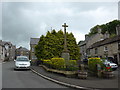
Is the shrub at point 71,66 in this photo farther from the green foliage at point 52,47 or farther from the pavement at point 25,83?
the green foliage at point 52,47

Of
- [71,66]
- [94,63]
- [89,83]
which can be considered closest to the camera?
[89,83]

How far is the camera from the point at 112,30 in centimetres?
5416

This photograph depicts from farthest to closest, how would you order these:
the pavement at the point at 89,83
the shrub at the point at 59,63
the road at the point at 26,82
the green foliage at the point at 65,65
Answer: the shrub at the point at 59,63 < the green foliage at the point at 65,65 < the road at the point at 26,82 < the pavement at the point at 89,83

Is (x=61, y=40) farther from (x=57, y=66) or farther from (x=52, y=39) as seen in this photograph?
(x=57, y=66)

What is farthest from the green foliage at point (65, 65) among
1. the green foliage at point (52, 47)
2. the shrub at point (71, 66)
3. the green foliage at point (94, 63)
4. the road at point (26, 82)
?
the green foliage at point (52, 47)

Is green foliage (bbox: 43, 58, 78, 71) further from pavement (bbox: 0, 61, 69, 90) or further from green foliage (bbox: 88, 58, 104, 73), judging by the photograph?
pavement (bbox: 0, 61, 69, 90)

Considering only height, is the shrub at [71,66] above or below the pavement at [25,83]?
above

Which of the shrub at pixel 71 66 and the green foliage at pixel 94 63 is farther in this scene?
the green foliage at pixel 94 63

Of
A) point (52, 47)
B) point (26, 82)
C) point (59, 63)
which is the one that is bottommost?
point (26, 82)

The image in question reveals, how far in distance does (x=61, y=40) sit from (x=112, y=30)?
34041 millimetres

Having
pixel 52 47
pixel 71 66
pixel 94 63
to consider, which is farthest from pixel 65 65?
pixel 52 47

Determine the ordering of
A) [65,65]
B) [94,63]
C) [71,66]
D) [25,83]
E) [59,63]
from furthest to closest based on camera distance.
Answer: [59,63], [65,65], [94,63], [71,66], [25,83]

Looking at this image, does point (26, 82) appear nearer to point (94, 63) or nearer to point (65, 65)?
point (65, 65)

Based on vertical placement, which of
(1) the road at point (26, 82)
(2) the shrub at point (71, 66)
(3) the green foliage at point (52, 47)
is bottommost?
(1) the road at point (26, 82)
